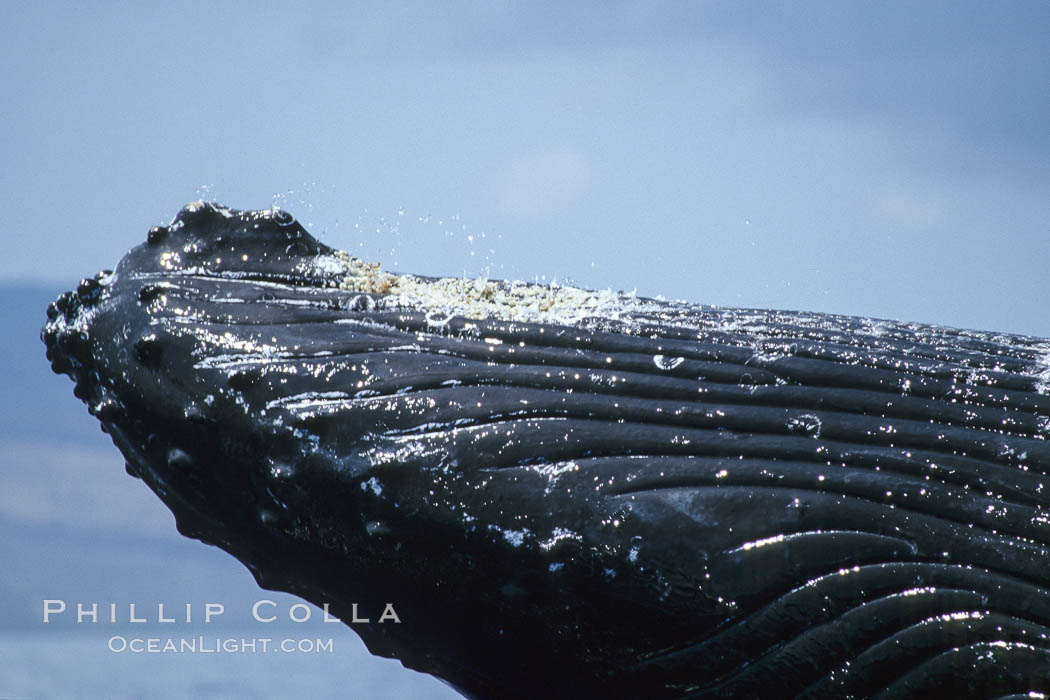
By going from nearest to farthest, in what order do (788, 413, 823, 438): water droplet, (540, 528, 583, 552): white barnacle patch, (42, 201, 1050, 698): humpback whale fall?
(42, 201, 1050, 698): humpback whale, (540, 528, 583, 552): white barnacle patch, (788, 413, 823, 438): water droplet

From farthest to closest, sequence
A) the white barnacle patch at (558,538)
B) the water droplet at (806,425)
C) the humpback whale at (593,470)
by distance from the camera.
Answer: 1. the water droplet at (806,425)
2. the white barnacle patch at (558,538)
3. the humpback whale at (593,470)

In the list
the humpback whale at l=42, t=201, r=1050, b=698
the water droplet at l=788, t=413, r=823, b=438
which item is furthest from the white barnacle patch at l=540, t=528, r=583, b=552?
the water droplet at l=788, t=413, r=823, b=438

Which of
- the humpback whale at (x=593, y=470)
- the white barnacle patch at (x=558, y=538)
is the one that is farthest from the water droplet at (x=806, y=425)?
the white barnacle patch at (x=558, y=538)

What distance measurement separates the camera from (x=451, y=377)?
411cm

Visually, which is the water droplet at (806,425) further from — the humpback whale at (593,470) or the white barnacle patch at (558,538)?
the white barnacle patch at (558,538)

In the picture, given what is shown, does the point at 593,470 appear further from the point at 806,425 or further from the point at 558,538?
the point at 806,425

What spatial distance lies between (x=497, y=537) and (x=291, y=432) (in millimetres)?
779

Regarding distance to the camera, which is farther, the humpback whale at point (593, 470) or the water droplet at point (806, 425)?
the water droplet at point (806, 425)

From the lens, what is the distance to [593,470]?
3791mm

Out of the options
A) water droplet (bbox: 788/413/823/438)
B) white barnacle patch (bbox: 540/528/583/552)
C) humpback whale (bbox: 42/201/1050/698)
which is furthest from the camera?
water droplet (bbox: 788/413/823/438)

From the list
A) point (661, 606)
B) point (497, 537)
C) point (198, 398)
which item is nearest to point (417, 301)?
point (198, 398)

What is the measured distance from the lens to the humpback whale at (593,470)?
3525 mm

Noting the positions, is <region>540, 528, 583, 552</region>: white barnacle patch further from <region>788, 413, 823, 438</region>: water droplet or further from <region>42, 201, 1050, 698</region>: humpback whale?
<region>788, 413, 823, 438</region>: water droplet

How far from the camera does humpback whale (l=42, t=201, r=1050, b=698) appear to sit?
353 cm
